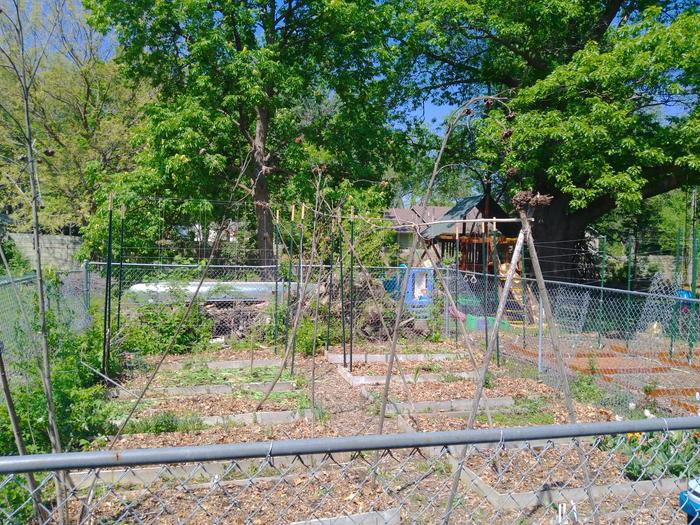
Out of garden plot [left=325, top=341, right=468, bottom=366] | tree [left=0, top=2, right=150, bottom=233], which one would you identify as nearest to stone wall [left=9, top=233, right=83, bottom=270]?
tree [left=0, top=2, right=150, bottom=233]

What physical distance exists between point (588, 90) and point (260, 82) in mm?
7266

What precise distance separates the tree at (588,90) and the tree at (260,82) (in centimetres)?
214

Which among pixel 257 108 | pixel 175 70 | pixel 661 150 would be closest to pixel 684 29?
pixel 661 150

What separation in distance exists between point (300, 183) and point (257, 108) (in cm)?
250

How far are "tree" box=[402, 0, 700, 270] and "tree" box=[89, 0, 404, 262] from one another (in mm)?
2145

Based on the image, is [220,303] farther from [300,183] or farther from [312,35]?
[312,35]

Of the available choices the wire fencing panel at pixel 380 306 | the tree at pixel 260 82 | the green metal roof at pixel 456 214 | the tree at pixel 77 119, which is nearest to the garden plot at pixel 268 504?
the wire fencing panel at pixel 380 306

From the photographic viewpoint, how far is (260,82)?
12820mm

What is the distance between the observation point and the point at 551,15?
40.4 ft

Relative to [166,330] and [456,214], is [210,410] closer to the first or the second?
[166,330]

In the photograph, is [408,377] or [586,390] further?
[408,377]

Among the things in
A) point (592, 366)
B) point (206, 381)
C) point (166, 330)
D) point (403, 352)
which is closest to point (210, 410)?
point (206, 381)

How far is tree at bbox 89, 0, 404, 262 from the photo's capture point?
42.2 ft

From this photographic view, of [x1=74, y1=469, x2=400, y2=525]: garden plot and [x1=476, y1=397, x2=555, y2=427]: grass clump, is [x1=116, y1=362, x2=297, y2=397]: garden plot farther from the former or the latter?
[x1=74, y1=469, x2=400, y2=525]: garden plot
